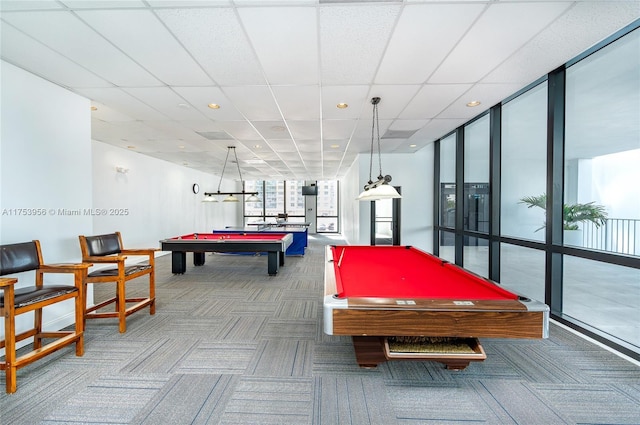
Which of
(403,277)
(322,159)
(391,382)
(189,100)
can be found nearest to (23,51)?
(189,100)

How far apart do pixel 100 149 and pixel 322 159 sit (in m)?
4.96

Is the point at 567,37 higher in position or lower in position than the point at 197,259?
higher

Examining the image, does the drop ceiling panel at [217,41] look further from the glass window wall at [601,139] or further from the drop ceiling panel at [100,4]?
the glass window wall at [601,139]

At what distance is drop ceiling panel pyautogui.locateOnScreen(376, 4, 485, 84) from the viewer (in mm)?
1818

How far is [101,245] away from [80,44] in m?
2.12

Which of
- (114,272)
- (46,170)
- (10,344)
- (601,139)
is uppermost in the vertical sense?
(601,139)

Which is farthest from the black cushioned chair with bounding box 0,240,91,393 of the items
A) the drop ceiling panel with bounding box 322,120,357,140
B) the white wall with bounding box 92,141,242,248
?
the drop ceiling panel with bounding box 322,120,357,140

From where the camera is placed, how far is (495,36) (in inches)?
82.0

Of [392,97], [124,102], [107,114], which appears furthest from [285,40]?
[107,114]

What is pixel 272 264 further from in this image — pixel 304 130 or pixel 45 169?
pixel 45 169

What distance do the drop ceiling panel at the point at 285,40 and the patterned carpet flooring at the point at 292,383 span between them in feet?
8.76

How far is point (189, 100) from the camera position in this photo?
3.27 m

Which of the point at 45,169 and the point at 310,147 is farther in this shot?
the point at 310,147

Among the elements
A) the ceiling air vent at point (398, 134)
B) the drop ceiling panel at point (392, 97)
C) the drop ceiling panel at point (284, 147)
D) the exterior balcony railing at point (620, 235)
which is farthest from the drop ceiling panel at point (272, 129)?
the exterior balcony railing at point (620, 235)
